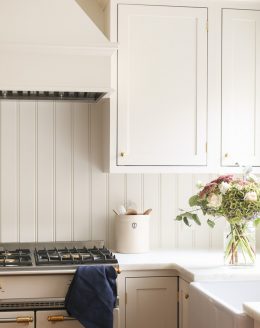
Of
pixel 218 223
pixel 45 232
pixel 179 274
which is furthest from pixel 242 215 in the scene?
pixel 45 232

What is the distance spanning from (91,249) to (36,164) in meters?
0.60

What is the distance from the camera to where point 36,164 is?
3.76 m

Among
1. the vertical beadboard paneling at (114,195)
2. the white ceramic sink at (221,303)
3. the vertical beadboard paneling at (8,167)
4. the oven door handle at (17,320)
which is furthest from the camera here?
the vertical beadboard paneling at (114,195)

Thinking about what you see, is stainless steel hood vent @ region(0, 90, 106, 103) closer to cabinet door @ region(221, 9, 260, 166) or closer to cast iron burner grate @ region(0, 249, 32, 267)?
cabinet door @ region(221, 9, 260, 166)

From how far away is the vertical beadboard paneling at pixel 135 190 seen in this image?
3.88 meters

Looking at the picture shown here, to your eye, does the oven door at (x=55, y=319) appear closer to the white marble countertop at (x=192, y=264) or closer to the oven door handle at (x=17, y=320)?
the oven door handle at (x=17, y=320)

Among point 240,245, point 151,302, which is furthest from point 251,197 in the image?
point 151,302

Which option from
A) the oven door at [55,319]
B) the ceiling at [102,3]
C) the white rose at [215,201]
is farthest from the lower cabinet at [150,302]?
the ceiling at [102,3]

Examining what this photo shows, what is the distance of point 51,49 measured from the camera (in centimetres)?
325

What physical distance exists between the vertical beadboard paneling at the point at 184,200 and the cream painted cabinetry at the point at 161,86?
38 centimetres

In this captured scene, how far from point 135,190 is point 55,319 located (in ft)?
3.54

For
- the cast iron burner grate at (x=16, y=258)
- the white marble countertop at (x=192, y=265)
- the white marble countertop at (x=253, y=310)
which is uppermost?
the white marble countertop at (x=253, y=310)

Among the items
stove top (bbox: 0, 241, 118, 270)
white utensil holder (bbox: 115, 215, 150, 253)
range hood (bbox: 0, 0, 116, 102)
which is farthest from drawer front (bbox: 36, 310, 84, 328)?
range hood (bbox: 0, 0, 116, 102)

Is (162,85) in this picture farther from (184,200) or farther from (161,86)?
(184,200)
